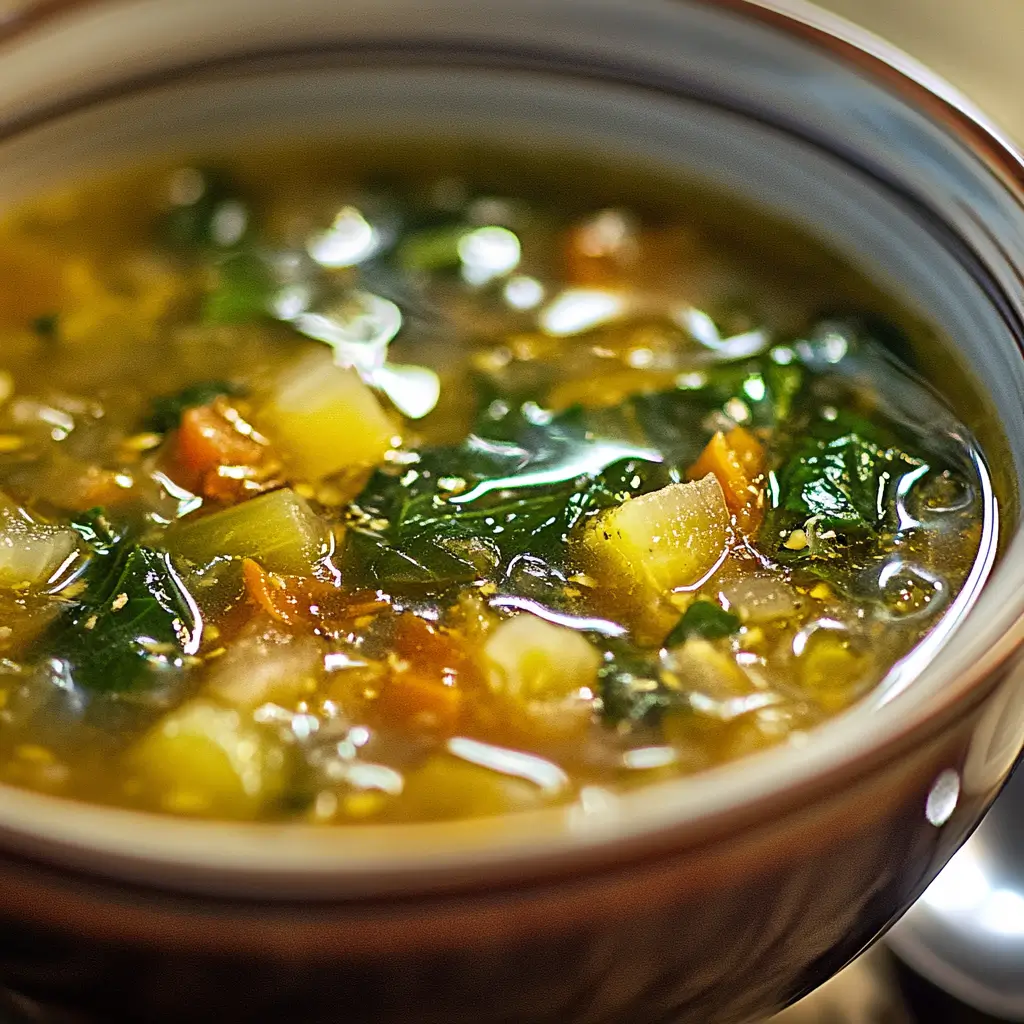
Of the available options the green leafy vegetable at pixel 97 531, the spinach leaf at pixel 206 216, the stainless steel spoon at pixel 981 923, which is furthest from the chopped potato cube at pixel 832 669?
the spinach leaf at pixel 206 216

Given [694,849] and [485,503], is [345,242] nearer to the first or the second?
[485,503]

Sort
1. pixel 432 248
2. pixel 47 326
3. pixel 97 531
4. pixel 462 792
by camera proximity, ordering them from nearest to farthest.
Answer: pixel 462 792, pixel 97 531, pixel 47 326, pixel 432 248

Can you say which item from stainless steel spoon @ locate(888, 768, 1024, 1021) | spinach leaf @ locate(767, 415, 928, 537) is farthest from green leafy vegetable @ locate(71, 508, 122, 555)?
stainless steel spoon @ locate(888, 768, 1024, 1021)

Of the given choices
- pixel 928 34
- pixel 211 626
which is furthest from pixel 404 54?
pixel 928 34

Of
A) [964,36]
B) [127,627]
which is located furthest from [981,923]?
[964,36]

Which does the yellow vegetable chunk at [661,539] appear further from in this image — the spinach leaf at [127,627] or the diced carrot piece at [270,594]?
the spinach leaf at [127,627]

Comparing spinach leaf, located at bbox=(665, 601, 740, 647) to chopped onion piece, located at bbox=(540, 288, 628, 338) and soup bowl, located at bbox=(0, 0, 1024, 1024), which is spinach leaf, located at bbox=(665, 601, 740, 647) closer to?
soup bowl, located at bbox=(0, 0, 1024, 1024)
